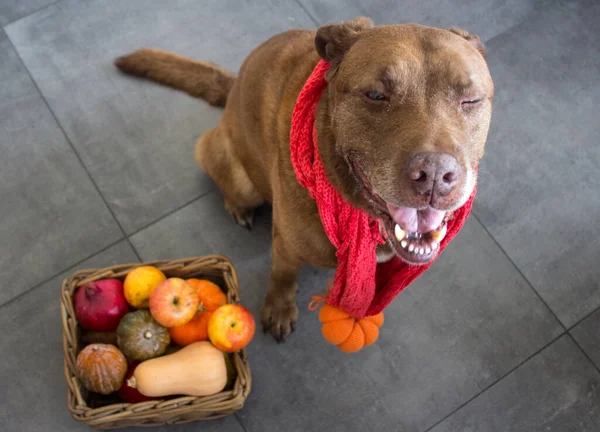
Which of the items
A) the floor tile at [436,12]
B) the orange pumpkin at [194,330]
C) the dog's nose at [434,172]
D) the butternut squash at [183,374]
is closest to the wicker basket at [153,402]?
the butternut squash at [183,374]

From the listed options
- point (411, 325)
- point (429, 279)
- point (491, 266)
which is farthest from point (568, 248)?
point (411, 325)

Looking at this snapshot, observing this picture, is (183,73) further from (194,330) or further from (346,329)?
(346,329)

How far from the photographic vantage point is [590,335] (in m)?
2.74

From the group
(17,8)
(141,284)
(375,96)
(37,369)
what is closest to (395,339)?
(141,284)

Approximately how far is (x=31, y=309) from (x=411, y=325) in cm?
183

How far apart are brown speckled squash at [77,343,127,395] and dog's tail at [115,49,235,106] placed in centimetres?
143

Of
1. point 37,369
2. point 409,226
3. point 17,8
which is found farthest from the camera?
point 17,8

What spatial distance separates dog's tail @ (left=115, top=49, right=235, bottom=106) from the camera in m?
2.92

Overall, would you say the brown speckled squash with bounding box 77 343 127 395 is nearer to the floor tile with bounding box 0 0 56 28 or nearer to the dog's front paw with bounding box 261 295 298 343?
the dog's front paw with bounding box 261 295 298 343

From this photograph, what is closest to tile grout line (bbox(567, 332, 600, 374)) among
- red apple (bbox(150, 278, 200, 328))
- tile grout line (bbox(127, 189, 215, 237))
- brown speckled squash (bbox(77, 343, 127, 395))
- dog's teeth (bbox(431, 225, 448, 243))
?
dog's teeth (bbox(431, 225, 448, 243))

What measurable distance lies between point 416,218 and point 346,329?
77cm

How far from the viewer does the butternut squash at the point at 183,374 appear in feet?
6.97

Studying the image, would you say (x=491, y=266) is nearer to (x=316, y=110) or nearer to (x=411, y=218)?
(x=411, y=218)

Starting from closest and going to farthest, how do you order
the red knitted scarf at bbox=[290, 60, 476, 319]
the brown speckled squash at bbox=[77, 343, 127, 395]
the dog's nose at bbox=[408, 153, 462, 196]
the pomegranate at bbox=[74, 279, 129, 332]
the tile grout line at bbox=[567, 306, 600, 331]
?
the dog's nose at bbox=[408, 153, 462, 196] < the red knitted scarf at bbox=[290, 60, 476, 319] < the brown speckled squash at bbox=[77, 343, 127, 395] < the pomegranate at bbox=[74, 279, 129, 332] < the tile grout line at bbox=[567, 306, 600, 331]
